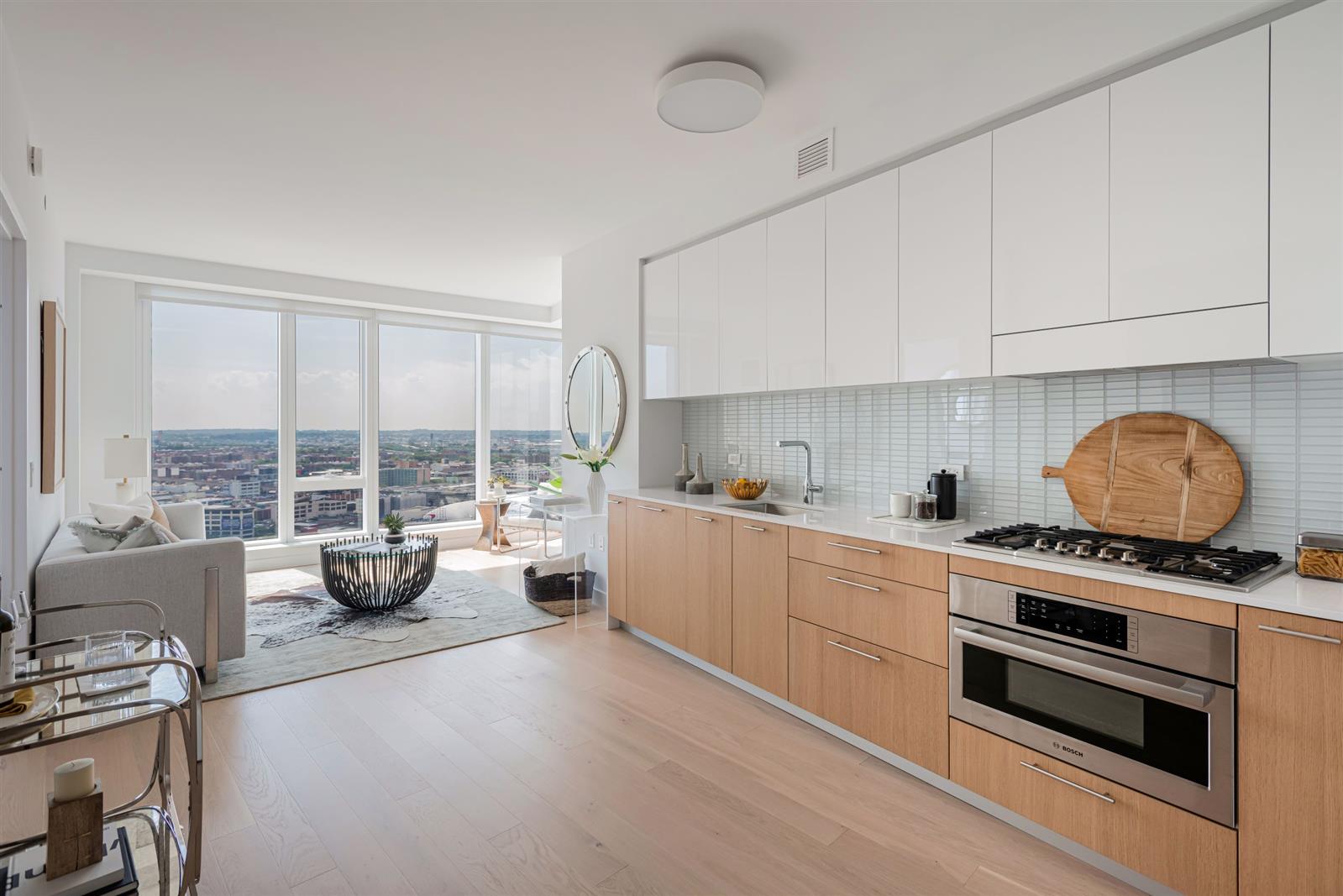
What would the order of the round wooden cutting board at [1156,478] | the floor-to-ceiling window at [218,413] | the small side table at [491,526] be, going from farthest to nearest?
the small side table at [491,526]
the floor-to-ceiling window at [218,413]
the round wooden cutting board at [1156,478]

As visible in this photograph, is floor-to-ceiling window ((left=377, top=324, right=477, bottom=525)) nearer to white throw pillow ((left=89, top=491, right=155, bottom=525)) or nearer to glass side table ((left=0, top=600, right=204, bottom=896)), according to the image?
white throw pillow ((left=89, top=491, right=155, bottom=525))

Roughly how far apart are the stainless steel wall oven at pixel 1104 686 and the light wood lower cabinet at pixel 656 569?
5.21 ft

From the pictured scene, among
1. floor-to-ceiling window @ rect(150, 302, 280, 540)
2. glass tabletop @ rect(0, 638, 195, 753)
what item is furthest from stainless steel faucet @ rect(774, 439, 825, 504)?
floor-to-ceiling window @ rect(150, 302, 280, 540)

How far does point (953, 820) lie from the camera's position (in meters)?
2.12

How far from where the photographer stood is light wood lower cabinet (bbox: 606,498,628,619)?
3.98 metres

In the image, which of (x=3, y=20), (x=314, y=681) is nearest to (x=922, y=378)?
(x=314, y=681)

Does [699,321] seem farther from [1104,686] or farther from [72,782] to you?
[72,782]

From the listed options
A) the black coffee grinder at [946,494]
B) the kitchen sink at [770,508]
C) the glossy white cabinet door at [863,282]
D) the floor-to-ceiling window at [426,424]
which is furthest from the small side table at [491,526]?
the black coffee grinder at [946,494]

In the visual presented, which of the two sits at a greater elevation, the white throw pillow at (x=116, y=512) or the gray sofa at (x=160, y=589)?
the white throw pillow at (x=116, y=512)

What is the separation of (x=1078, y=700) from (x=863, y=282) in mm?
1722

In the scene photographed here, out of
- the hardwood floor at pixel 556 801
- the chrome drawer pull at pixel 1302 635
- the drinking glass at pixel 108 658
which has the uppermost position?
the chrome drawer pull at pixel 1302 635

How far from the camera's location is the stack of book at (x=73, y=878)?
1.32m

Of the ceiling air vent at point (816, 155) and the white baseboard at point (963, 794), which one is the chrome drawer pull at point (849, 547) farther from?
the ceiling air vent at point (816, 155)

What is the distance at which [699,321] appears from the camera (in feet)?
12.3
